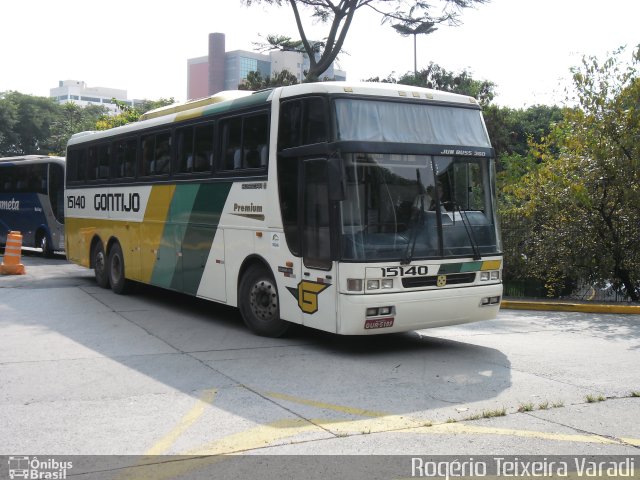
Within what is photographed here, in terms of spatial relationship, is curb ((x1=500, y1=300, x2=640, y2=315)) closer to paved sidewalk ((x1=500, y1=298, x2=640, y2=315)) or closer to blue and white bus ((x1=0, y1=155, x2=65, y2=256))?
paved sidewalk ((x1=500, y1=298, x2=640, y2=315))

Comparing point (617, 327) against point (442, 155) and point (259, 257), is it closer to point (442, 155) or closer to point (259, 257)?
point (442, 155)

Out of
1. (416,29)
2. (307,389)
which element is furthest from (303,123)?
(416,29)

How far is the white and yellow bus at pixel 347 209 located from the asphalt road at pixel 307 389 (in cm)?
62

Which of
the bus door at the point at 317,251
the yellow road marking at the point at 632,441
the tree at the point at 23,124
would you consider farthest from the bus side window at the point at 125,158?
the tree at the point at 23,124

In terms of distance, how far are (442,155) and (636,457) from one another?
15.6ft

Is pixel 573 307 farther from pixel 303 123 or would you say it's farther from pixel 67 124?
pixel 67 124

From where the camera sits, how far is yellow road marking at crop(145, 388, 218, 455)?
5.61m

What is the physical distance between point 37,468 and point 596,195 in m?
13.4

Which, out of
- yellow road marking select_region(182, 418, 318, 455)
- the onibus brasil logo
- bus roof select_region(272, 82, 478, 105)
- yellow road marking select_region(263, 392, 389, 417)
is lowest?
the onibus brasil logo

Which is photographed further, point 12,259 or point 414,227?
point 12,259

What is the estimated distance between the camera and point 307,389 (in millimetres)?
7445

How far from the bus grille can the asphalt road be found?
88 centimetres

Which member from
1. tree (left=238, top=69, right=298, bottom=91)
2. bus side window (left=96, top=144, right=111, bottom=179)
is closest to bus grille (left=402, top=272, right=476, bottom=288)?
bus side window (left=96, top=144, right=111, bottom=179)

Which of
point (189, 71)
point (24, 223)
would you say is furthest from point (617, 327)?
point (189, 71)
